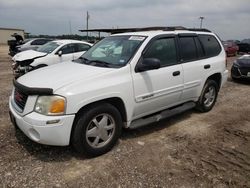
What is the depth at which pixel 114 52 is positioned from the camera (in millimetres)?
4348

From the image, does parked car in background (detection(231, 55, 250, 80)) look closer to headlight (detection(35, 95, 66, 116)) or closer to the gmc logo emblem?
headlight (detection(35, 95, 66, 116))

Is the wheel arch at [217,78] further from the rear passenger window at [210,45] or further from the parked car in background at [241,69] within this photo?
the parked car in background at [241,69]

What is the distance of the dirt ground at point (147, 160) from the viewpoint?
316 cm

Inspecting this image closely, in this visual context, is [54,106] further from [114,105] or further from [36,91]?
[114,105]

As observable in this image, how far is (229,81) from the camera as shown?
9.85m

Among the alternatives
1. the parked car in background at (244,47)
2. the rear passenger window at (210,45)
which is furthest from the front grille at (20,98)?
the parked car in background at (244,47)

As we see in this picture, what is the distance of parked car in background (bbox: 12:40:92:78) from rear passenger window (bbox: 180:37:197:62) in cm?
574

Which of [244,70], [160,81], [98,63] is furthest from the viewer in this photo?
[244,70]

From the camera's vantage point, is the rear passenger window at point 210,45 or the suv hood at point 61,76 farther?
the rear passenger window at point 210,45

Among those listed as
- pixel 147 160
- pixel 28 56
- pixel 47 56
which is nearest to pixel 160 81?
pixel 147 160

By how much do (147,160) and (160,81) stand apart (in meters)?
1.34

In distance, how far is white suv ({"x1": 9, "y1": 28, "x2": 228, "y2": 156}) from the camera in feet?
10.8

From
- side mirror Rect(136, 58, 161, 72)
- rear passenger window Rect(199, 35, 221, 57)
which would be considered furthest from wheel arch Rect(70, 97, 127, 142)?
rear passenger window Rect(199, 35, 221, 57)

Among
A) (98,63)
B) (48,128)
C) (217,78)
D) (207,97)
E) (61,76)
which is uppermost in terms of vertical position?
(98,63)
